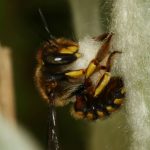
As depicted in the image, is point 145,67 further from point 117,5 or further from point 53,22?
point 53,22

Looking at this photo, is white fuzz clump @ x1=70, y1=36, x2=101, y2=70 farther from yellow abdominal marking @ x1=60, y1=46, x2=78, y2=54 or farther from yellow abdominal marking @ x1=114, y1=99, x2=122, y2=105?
yellow abdominal marking @ x1=114, y1=99, x2=122, y2=105

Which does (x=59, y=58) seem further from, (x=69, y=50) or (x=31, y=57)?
(x=31, y=57)

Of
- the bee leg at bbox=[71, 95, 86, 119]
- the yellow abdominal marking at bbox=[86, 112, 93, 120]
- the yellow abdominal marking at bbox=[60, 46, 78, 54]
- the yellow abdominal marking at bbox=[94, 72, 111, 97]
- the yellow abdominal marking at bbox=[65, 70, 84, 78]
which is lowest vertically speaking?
the yellow abdominal marking at bbox=[86, 112, 93, 120]

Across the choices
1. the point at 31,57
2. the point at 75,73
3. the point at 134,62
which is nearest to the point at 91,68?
the point at 75,73

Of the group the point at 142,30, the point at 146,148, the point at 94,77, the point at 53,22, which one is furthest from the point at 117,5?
the point at 53,22

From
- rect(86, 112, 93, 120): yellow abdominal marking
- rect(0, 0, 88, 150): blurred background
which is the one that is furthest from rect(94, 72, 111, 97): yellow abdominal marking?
rect(0, 0, 88, 150): blurred background
